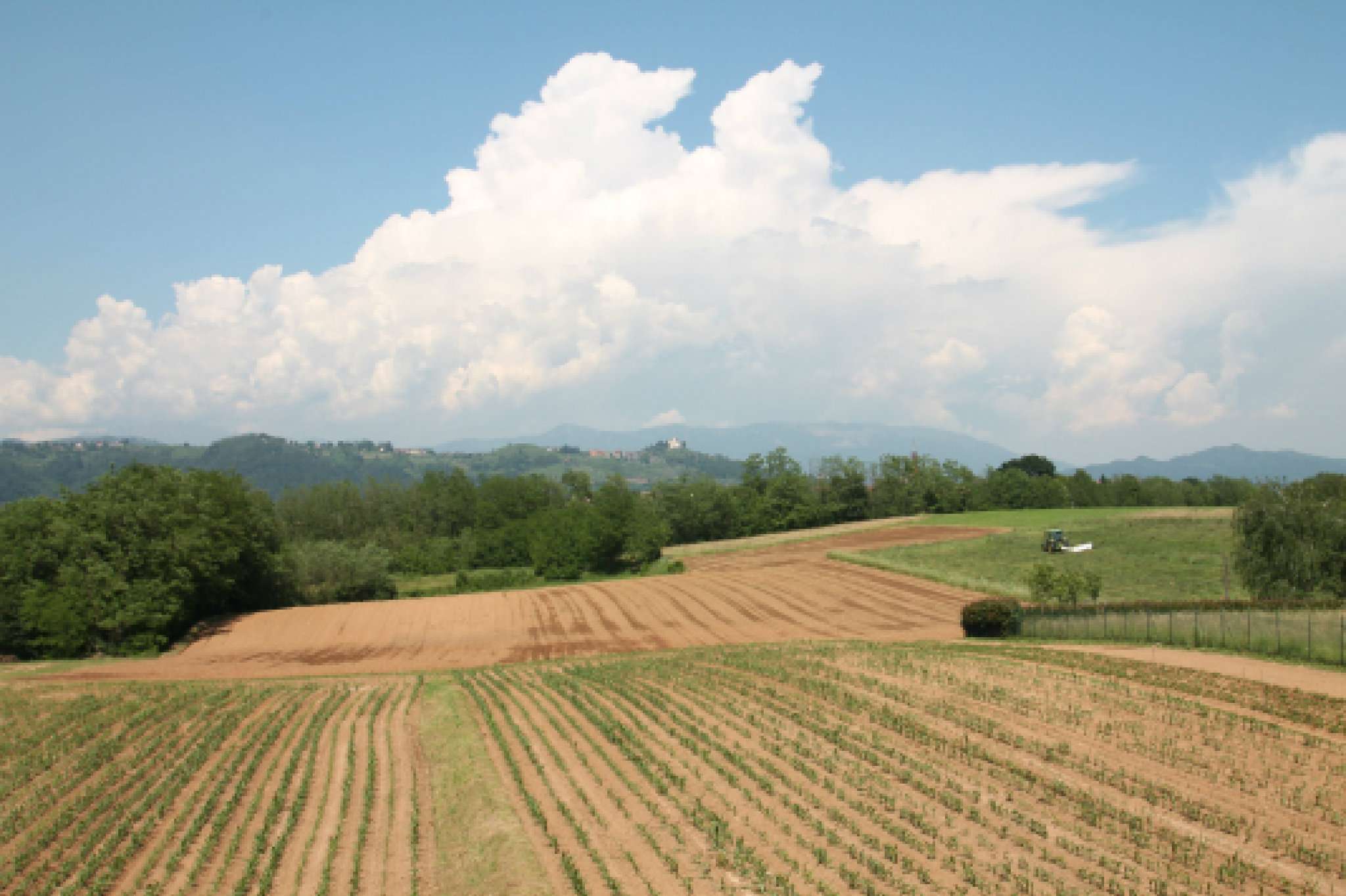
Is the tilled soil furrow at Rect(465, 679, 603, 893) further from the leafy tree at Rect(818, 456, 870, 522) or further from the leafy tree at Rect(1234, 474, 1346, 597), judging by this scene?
the leafy tree at Rect(818, 456, 870, 522)

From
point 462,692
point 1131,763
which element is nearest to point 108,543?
point 462,692

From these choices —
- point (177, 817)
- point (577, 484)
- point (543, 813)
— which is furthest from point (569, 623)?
point (577, 484)

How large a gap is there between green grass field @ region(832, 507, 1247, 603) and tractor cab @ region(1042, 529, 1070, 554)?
97 cm

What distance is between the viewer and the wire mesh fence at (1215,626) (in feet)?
96.8

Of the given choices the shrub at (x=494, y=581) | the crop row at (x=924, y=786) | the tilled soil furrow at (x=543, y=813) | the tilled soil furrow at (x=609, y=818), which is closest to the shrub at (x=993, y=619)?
the crop row at (x=924, y=786)

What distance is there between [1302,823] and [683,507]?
104866 mm

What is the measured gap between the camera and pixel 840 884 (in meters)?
13.2

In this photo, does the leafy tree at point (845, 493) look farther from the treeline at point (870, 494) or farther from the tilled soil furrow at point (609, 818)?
the tilled soil furrow at point (609, 818)

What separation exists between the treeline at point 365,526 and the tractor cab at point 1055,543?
21.2 meters

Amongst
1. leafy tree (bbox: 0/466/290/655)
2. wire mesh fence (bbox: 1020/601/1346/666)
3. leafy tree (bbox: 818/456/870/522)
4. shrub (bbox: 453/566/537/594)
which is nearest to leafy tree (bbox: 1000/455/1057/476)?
leafy tree (bbox: 818/456/870/522)

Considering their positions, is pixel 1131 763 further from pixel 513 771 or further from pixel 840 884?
pixel 513 771

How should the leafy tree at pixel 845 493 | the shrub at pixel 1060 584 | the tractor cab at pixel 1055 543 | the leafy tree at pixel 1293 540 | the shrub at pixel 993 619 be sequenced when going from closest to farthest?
the shrub at pixel 993 619 → the leafy tree at pixel 1293 540 → the shrub at pixel 1060 584 → the tractor cab at pixel 1055 543 → the leafy tree at pixel 845 493

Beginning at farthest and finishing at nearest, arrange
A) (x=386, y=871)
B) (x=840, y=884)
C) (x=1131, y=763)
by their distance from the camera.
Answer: (x=1131, y=763), (x=386, y=871), (x=840, y=884)

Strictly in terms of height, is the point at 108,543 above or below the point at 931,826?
above
